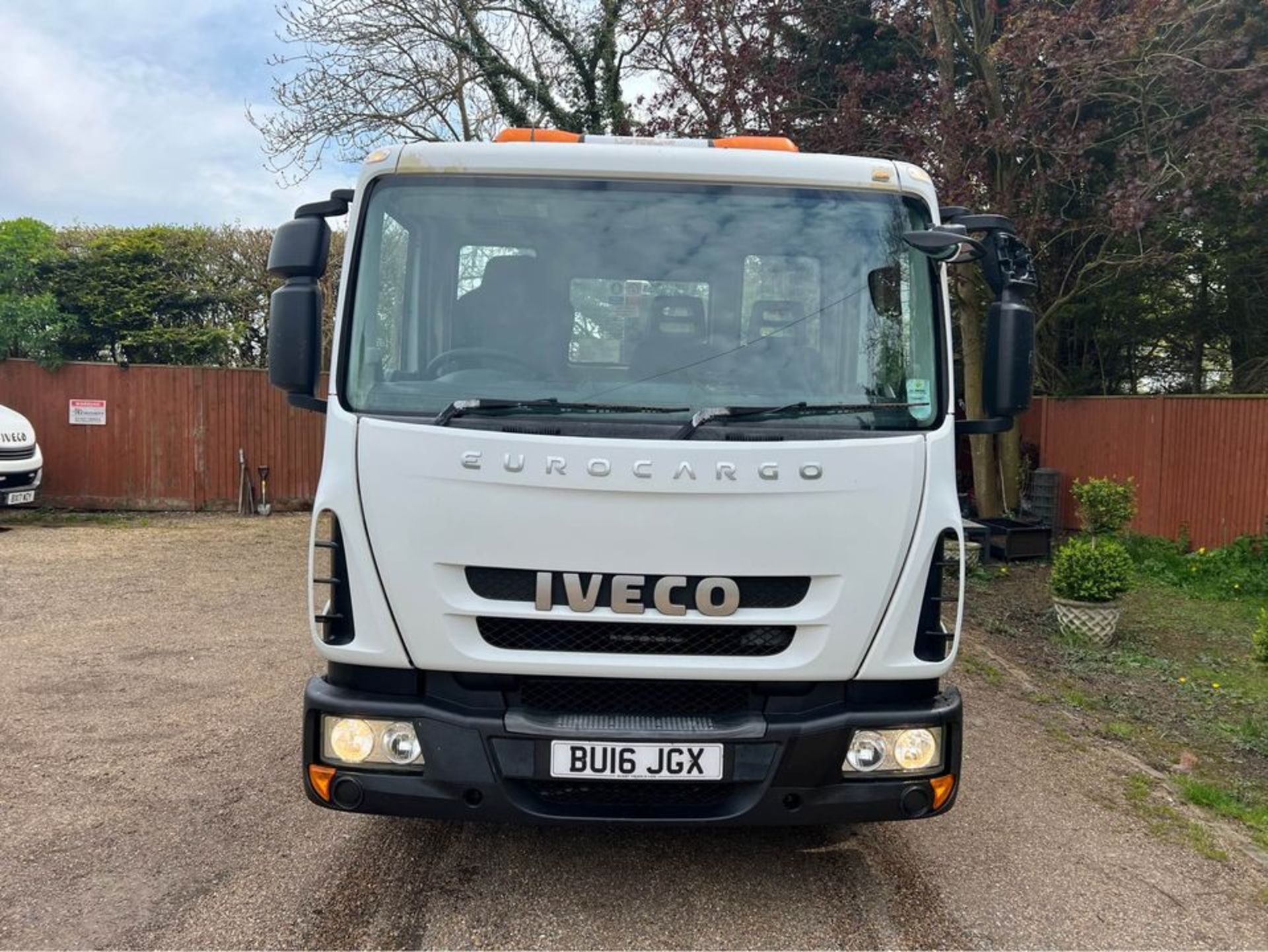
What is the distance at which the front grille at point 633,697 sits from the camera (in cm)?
280

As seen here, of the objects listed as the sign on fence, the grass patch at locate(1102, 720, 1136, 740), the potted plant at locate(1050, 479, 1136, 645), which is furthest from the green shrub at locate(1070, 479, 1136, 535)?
the sign on fence

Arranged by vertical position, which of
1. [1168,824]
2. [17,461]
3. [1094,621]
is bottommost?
[1168,824]

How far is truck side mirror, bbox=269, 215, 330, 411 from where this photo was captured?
3059 mm

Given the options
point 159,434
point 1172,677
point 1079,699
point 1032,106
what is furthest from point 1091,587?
point 159,434

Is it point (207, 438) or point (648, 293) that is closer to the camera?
point (648, 293)

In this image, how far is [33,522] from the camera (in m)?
11.8

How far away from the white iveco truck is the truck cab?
9.53 m

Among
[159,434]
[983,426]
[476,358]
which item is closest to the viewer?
[476,358]

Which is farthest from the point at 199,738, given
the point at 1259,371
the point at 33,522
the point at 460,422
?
the point at 1259,371

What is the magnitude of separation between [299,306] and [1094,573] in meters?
6.13

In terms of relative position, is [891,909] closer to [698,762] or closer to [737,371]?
[698,762]

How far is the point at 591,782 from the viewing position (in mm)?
2699

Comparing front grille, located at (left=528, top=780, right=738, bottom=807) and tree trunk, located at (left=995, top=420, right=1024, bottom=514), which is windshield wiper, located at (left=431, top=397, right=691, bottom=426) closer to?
front grille, located at (left=528, top=780, right=738, bottom=807)

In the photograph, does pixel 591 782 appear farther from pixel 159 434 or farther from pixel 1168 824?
pixel 159 434
